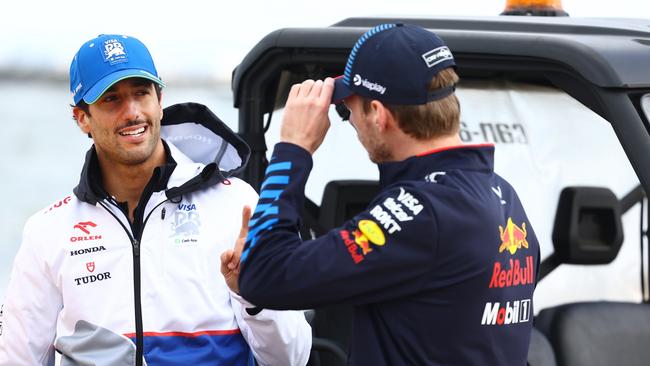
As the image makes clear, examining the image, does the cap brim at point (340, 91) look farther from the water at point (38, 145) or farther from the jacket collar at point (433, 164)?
the water at point (38, 145)

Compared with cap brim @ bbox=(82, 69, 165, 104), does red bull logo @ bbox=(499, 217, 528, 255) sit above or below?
below

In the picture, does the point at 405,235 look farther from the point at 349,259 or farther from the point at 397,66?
the point at 397,66

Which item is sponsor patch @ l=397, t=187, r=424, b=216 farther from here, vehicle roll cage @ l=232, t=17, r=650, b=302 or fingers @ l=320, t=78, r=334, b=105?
vehicle roll cage @ l=232, t=17, r=650, b=302

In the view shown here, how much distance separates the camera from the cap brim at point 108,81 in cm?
279

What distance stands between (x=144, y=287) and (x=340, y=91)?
70 centimetres

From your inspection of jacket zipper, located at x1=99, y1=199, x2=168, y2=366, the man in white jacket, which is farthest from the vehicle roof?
jacket zipper, located at x1=99, y1=199, x2=168, y2=366

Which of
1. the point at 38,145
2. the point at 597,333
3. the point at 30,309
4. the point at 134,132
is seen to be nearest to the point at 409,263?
the point at 134,132

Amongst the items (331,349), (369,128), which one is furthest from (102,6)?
(369,128)

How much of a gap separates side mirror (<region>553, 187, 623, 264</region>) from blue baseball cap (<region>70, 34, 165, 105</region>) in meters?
1.51

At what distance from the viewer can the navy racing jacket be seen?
6.88ft

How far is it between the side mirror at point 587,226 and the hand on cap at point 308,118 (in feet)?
5.85

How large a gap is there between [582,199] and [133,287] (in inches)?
66.1

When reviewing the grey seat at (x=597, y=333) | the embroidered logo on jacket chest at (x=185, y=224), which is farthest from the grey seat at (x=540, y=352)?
the embroidered logo on jacket chest at (x=185, y=224)

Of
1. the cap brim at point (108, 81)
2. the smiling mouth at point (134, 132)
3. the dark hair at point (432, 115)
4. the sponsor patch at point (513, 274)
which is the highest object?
the cap brim at point (108, 81)
